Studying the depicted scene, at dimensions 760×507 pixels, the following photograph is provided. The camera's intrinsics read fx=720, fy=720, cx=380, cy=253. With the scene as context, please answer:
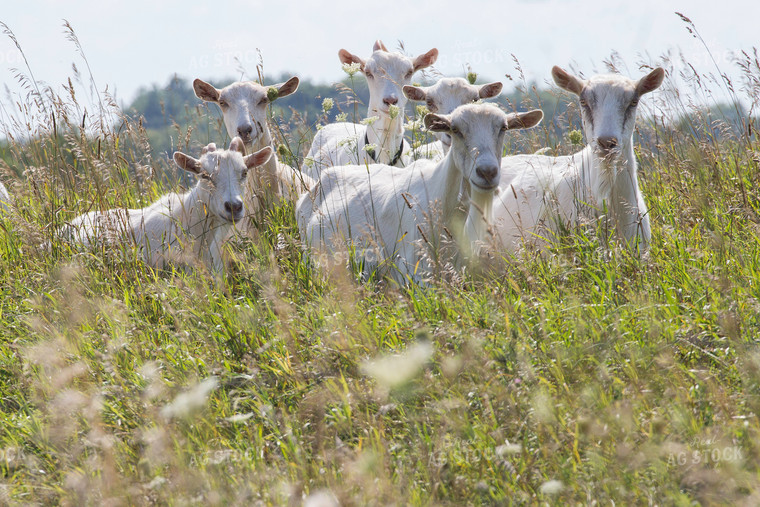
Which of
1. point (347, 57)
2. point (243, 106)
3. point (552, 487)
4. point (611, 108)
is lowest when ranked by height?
point (552, 487)

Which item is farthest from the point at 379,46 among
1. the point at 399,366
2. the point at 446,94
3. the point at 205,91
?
the point at 399,366

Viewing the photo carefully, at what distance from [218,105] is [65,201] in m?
1.73

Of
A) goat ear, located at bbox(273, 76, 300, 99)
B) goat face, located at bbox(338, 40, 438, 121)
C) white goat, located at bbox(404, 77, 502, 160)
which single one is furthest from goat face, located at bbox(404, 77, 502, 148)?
goat ear, located at bbox(273, 76, 300, 99)

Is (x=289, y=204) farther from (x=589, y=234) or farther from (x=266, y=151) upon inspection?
(x=589, y=234)

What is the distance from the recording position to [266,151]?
5.77 metres

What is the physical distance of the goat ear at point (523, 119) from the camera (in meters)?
4.38

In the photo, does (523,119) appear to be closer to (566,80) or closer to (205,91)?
(566,80)

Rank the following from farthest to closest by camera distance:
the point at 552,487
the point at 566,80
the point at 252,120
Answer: the point at 252,120
the point at 566,80
the point at 552,487

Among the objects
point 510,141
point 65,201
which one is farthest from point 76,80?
point 510,141

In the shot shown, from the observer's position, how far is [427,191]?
15.4 feet

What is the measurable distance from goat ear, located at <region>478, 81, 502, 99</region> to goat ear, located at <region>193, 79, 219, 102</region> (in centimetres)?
246

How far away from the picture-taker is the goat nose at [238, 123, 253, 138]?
630cm

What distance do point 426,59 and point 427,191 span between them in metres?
4.05

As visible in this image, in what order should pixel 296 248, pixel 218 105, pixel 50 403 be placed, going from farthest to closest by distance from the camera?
pixel 218 105 < pixel 296 248 < pixel 50 403
